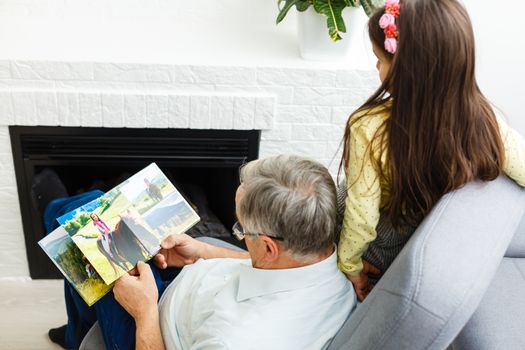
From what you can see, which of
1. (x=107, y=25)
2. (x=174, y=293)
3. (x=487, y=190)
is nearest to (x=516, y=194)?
(x=487, y=190)

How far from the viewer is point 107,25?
2.31 meters

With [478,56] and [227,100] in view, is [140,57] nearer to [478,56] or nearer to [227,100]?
[227,100]

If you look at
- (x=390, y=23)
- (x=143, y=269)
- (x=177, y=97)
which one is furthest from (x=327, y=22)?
(x=143, y=269)

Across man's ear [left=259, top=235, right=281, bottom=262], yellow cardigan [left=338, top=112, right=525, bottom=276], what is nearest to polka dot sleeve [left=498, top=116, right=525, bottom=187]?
yellow cardigan [left=338, top=112, right=525, bottom=276]

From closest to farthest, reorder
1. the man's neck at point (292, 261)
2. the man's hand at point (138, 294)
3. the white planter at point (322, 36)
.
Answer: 1. the man's neck at point (292, 261)
2. the man's hand at point (138, 294)
3. the white planter at point (322, 36)

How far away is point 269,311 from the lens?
126 centimetres

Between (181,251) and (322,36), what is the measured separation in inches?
34.6

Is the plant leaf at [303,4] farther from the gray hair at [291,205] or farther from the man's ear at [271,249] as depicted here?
the man's ear at [271,249]

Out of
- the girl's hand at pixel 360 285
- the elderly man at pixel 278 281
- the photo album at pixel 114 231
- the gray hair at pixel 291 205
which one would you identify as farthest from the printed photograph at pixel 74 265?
the girl's hand at pixel 360 285

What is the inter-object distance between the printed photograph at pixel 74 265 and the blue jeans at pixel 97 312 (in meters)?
0.04

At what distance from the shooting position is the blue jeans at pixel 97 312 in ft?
4.88

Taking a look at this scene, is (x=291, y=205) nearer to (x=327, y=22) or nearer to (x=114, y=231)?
(x=114, y=231)

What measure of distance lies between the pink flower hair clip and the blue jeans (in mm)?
831

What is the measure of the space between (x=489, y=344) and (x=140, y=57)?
1366 mm
